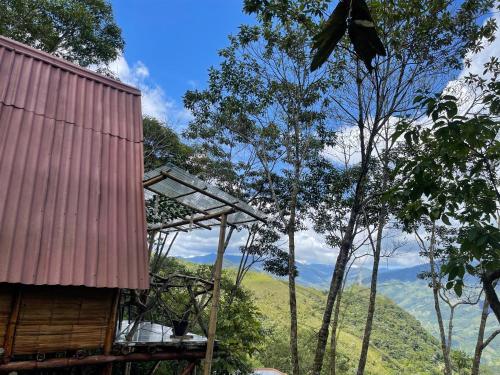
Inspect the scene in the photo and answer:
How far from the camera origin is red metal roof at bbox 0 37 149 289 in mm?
4059

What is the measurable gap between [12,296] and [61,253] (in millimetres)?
689

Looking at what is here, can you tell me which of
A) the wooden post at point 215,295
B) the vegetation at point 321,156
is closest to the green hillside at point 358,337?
the vegetation at point 321,156

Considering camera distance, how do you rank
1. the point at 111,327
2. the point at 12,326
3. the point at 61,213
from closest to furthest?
the point at 12,326
the point at 61,213
the point at 111,327

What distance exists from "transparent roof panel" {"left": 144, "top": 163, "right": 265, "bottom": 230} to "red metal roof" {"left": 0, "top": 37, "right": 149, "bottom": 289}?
47 cm

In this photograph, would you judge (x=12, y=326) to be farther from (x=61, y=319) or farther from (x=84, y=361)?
(x=84, y=361)

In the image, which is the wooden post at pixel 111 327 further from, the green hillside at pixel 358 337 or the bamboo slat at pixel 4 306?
the green hillside at pixel 358 337

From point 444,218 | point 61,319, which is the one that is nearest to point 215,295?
point 61,319

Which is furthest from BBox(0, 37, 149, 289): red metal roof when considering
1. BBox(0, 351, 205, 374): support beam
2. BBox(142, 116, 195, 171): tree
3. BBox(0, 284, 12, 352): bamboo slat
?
BBox(142, 116, 195, 171): tree

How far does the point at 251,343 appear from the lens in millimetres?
8930

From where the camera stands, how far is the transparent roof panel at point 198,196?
516cm

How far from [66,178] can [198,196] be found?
6.06 feet

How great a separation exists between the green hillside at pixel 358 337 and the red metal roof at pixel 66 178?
53.5ft

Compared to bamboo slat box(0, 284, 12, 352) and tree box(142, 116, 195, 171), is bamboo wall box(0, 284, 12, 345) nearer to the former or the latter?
bamboo slat box(0, 284, 12, 352)

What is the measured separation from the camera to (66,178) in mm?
4707
